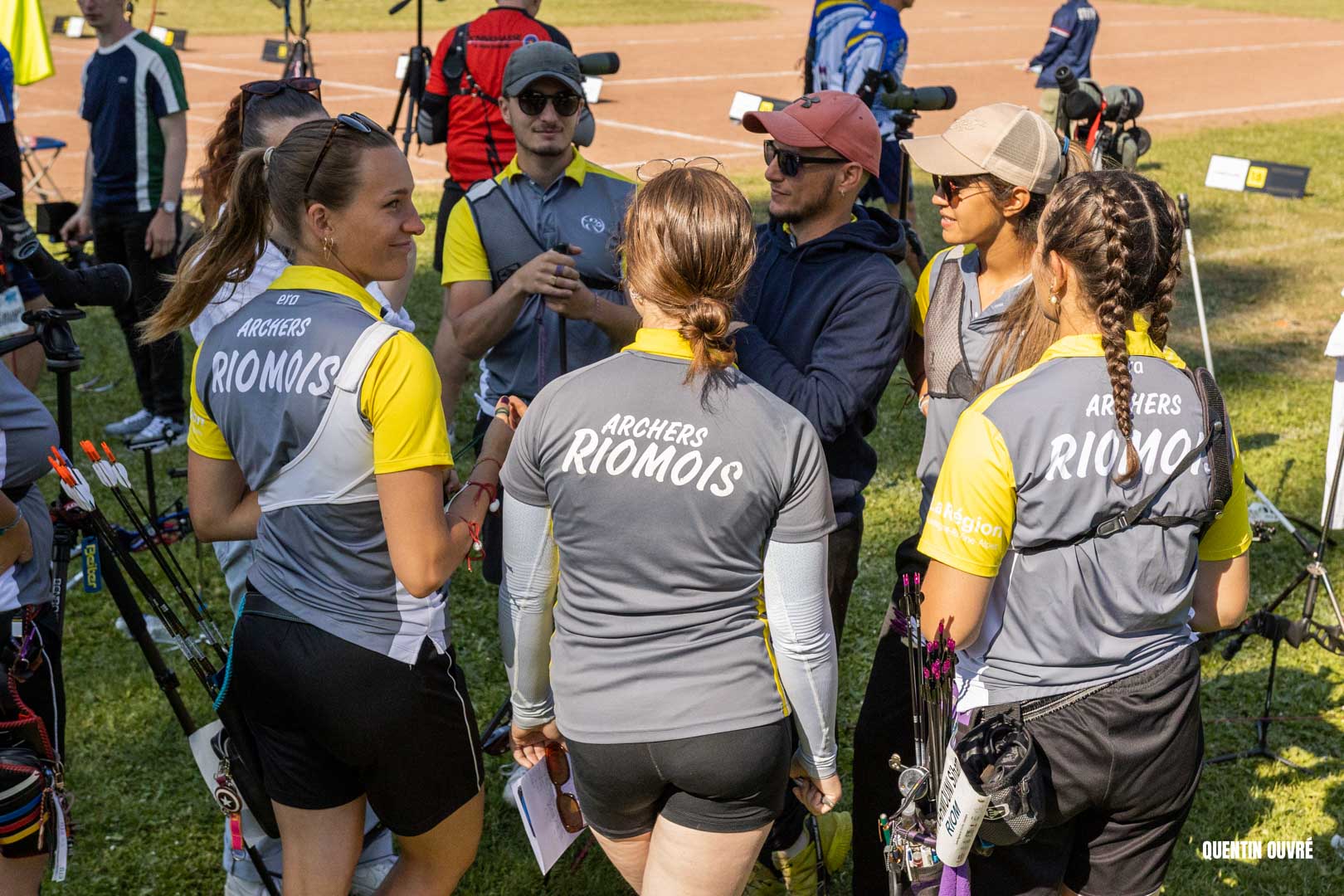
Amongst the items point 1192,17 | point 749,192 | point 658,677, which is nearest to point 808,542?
point 658,677

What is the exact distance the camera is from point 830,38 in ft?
29.5

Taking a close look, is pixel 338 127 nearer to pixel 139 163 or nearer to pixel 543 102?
pixel 543 102

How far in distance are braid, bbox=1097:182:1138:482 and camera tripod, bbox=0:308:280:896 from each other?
7.86 ft

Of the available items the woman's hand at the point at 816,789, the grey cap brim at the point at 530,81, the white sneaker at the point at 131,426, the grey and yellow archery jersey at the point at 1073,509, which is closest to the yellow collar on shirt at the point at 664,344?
the grey and yellow archery jersey at the point at 1073,509

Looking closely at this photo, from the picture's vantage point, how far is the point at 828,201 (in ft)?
10.4

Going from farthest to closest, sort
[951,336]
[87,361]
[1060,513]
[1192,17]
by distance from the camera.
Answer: [1192,17], [87,361], [951,336], [1060,513]

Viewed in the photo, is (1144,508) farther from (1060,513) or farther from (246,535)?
(246,535)

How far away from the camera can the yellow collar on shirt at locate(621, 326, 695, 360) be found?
2.34 m

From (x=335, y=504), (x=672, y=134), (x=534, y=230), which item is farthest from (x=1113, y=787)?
(x=672, y=134)

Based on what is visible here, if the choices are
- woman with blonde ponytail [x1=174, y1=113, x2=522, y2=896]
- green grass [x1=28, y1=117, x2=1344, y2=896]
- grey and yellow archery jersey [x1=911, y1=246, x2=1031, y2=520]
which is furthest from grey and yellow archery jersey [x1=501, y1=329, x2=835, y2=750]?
green grass [x1=28, y1=117, x2=1344, y2=896]

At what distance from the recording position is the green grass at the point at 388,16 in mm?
24359

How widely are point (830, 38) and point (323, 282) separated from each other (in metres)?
7.19

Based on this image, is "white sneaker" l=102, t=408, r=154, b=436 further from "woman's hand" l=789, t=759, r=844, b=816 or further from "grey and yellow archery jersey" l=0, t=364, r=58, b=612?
"woman's hand" l=789, t=759, r=844, b=816

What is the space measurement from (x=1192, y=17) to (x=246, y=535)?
32.5 m
